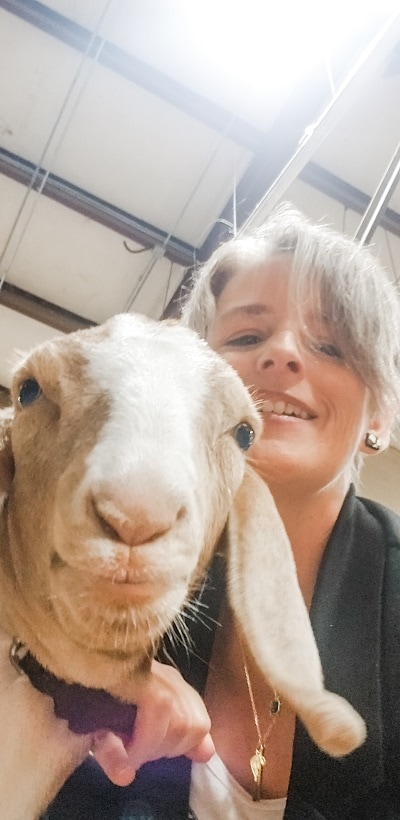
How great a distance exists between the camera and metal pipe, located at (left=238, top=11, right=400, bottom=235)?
2.01 meters

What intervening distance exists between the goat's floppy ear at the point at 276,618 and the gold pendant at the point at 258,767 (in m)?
0.37

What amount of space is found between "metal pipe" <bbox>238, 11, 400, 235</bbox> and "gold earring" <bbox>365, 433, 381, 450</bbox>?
1.05 m

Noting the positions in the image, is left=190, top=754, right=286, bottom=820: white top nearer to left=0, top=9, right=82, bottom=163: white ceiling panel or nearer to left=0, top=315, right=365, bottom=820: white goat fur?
left=0, top=315, right=365, bottom=820: white goat fur

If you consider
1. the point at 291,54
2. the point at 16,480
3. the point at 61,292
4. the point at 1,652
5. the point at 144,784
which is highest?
the point at 291,54

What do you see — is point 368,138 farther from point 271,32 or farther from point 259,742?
point 259,742

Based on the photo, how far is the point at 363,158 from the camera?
3096 millimetres

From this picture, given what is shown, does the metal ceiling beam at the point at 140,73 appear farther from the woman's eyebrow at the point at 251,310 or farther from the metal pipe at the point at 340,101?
the woman's eyebrow at the point at 251,310

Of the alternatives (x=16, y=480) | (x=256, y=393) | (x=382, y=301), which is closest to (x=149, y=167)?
(x=382, y=301)

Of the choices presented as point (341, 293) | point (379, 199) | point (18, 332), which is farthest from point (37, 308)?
point (341, 293)

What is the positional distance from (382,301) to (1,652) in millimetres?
1185

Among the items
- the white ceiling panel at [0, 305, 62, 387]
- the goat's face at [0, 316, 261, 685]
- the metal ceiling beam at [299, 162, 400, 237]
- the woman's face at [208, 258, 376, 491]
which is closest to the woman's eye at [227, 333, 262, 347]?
the woman's face at [208, 258, 376, 491]

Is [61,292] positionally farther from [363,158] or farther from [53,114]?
[363,158]

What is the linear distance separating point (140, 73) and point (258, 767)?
2.94 m

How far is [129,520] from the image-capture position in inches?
26.0
